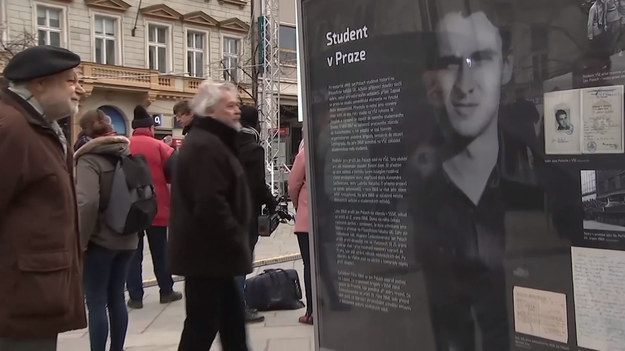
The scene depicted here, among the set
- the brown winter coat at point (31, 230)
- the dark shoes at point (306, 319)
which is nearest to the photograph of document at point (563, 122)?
the brown winter coat at point (31, 230)

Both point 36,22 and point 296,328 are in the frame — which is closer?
point 296,328

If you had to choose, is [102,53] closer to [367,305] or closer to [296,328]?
[296,328]

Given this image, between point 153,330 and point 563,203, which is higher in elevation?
point 563,203

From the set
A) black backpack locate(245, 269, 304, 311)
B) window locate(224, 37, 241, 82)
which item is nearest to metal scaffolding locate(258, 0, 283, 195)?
window locate(224, 37, 241, 82)

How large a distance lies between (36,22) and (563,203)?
28.0 m

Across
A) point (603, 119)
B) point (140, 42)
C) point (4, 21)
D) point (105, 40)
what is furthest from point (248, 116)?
point (140, 42)

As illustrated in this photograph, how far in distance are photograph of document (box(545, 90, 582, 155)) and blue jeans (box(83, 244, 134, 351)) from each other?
311cm

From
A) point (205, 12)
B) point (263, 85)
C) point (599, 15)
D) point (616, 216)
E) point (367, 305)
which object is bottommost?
point (367, 305)

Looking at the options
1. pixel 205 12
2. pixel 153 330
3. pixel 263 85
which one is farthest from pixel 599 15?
pixel 205 12

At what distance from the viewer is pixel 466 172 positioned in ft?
7.07

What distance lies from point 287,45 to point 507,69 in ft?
105

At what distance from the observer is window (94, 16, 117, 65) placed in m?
28.0

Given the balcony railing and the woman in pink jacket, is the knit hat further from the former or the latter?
the balcony railing

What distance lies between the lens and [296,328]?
5320mm
